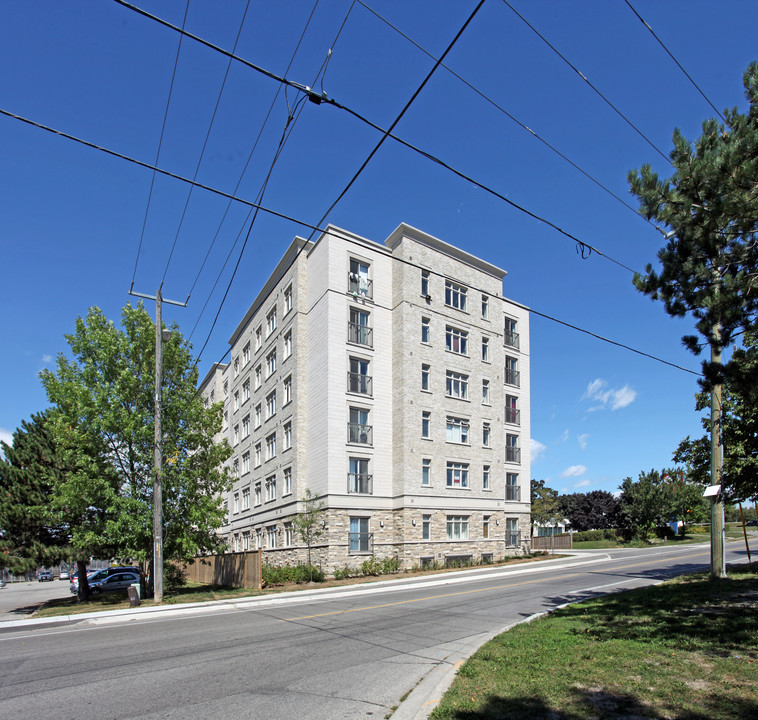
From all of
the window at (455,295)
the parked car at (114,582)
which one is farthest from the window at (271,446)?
the window at (455,295)

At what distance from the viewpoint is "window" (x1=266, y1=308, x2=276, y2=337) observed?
132ft

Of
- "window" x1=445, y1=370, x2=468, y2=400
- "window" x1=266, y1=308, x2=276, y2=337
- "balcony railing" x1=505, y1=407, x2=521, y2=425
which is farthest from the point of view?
"window" x1=266, y1=308, x2=276, y2=337

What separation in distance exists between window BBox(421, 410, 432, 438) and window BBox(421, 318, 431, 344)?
14.3 ft

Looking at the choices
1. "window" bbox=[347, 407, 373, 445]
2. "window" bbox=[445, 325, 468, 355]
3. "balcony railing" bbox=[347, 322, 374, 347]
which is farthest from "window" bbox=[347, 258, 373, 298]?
"window" bbox=[347, 407, 373, 445]

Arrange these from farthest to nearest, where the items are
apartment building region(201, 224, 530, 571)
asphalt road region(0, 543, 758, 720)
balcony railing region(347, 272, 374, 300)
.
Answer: balcony railing region(347, 272, 374, 300), apartment building region(201, 224, 530, 571), asphalt road region(0, 543, 758, 720)

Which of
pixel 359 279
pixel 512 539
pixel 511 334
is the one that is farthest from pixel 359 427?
pixel 511 334

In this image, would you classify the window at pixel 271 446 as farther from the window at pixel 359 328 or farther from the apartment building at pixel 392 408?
the window at pixel 359 328

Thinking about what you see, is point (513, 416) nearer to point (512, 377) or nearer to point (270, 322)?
point (512, 377)

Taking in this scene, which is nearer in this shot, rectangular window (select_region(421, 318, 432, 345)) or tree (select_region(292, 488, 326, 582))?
tree (select_region(292, 488, 326, 582))

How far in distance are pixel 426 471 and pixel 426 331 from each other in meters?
8.44

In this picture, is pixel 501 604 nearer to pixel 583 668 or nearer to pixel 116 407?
pixel 583 668

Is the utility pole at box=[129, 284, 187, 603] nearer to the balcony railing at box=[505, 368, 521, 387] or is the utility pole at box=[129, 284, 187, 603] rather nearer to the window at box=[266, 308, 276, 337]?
the window at box=[266, 308, 276, 337]

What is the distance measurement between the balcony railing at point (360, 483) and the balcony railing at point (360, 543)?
225 centimetres

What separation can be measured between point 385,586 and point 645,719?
1976 cm
